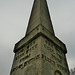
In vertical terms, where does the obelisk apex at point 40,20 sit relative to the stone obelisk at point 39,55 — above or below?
above

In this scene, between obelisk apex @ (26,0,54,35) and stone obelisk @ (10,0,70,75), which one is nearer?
stone obelisk @ (10,0,70,75)

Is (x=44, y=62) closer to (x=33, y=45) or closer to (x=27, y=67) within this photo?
(x=27, y=67)

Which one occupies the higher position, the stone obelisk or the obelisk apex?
the obelisk apex

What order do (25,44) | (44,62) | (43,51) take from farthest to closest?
(25,44) → (43,51) → (44,62)

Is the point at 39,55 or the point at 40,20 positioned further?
the point at 40,20

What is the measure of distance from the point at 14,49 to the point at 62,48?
24.9 ft

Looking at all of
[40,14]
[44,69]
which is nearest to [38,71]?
[44,69]

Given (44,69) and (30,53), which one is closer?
(44,69)

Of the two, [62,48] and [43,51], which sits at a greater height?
[62,48]

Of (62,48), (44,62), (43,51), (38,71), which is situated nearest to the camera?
(38,71)

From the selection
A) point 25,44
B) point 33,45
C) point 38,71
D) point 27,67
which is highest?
point 25,44

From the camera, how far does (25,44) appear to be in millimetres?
17062

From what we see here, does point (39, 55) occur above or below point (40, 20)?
below

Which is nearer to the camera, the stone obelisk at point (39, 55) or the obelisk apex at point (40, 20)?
the stone obelisk at point (39, 55)
